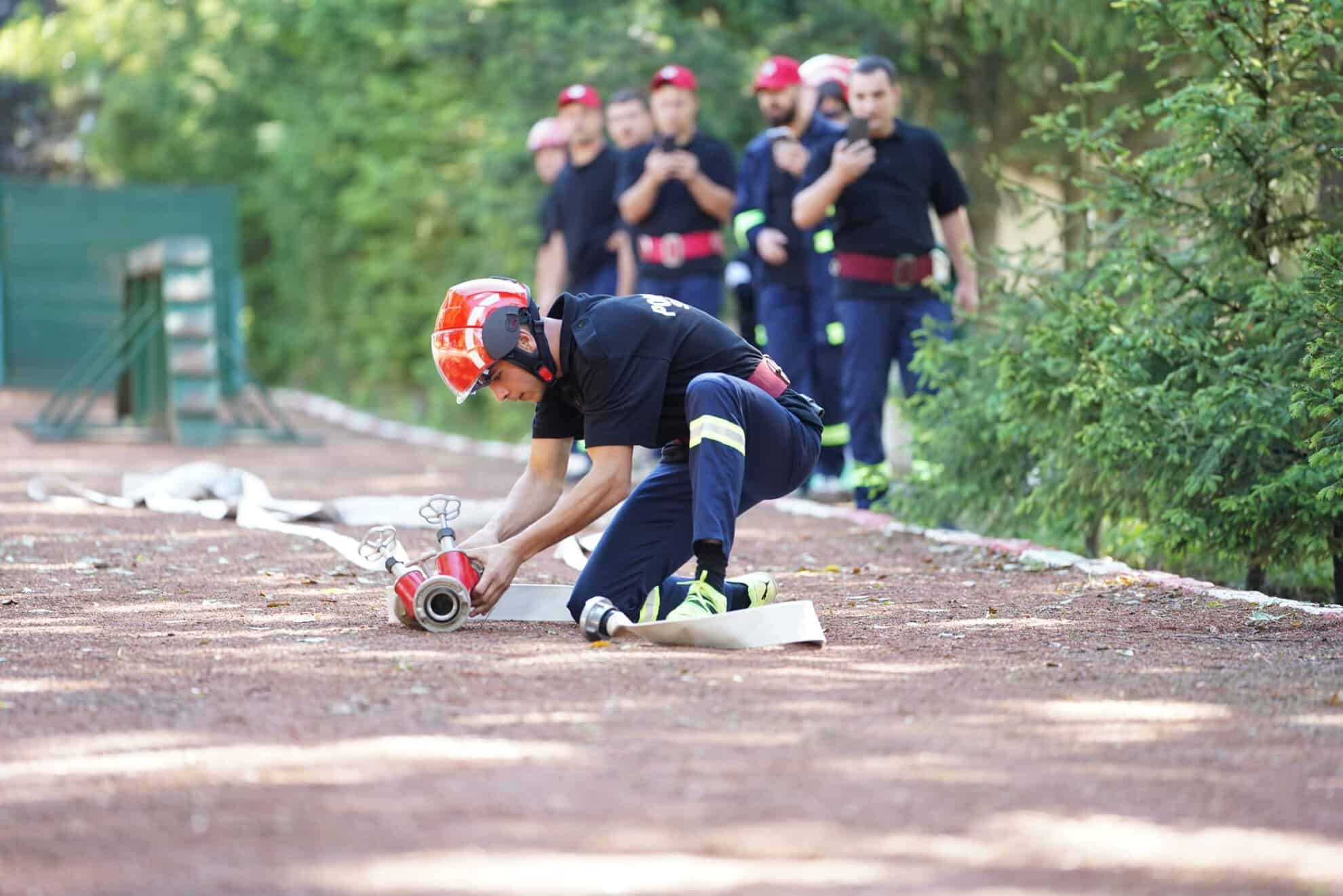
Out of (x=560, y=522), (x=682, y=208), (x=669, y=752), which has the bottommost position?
(x=669, y=752)

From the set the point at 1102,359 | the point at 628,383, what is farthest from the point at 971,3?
the point at 628,383

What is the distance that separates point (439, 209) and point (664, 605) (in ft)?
66.1

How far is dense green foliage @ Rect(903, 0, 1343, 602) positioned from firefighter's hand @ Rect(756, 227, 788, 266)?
266 cm

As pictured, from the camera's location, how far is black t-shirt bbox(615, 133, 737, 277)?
36.5 feet

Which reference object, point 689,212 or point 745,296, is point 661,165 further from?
point 745,296

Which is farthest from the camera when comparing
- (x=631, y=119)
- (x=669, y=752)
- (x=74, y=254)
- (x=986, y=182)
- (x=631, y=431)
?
(x=74, y=254)

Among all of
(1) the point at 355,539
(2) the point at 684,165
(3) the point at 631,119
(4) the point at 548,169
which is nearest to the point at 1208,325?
(1) the point at 355,539

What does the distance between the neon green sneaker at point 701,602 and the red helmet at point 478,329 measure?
775 millimetres

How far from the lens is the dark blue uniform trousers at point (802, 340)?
35.3ft

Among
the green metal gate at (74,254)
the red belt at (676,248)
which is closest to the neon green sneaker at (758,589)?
the red belt at (676,248)

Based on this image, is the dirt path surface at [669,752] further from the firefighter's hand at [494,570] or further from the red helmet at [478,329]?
the red helmet at [478,329]

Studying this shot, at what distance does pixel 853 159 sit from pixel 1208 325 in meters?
2.60

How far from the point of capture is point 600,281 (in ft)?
39.8

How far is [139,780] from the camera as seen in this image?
361 cm
